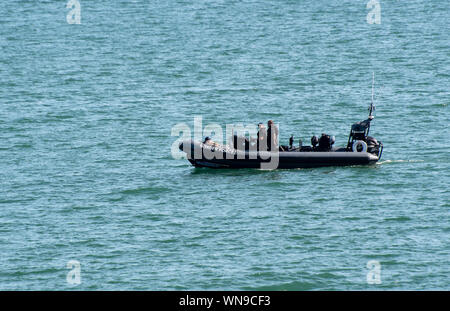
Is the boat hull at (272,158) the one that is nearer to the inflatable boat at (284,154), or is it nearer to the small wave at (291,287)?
the inflatable boat at (284,154)

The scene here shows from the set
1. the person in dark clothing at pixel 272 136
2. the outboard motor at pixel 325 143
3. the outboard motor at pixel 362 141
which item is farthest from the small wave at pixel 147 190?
the outboard motor at pixel 362 141

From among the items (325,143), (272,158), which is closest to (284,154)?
(272,158)

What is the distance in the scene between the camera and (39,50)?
6028cm

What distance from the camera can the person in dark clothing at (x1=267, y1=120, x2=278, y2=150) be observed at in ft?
101

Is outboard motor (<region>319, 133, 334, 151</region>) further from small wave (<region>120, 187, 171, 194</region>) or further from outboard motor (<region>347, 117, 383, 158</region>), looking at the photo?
small wave (<region>120, 187, 171, 194</region>)

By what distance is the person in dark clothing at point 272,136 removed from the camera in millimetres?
30862

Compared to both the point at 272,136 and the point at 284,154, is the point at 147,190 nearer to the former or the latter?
the point at 272,136

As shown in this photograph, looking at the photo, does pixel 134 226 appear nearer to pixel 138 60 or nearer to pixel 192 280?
pixel 192 280

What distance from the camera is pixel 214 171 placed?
3212cm

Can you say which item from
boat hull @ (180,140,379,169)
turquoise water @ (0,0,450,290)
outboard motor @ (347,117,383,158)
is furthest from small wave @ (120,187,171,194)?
outboard motor @ (347,117,383,158)

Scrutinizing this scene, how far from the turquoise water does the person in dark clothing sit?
3.46 feet

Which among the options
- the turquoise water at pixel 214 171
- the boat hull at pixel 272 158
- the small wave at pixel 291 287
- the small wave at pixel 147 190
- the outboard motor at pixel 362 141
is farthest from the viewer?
the outboard motor at pixel 362 141

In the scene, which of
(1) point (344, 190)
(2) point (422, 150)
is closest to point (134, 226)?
(1) point (344, 190)

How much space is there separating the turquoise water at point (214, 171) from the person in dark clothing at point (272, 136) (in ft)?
3.46
